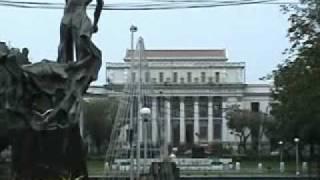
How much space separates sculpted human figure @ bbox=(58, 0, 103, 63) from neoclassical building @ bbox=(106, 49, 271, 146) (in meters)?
91.6

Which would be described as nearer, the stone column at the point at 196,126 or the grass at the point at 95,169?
the grass at the point at 95,169

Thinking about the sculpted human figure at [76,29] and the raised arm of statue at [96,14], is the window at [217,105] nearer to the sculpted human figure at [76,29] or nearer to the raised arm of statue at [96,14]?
the raised arm of statue at [96,14]

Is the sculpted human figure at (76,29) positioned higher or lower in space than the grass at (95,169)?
higher

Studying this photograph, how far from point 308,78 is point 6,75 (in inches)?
486

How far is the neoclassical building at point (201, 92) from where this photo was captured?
114875mm

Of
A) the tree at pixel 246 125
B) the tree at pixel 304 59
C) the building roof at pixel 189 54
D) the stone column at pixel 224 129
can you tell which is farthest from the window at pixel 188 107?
the tree at pixel 304 59

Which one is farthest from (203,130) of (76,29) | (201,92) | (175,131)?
(76,29)

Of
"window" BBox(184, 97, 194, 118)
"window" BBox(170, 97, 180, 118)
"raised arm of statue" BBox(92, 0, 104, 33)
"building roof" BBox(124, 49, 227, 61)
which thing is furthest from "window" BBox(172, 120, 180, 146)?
"raised arm of statue" BBox(92, 0, 104, 33)

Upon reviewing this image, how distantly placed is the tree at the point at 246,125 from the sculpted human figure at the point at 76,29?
8223 centimetres

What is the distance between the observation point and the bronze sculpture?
17.3 m

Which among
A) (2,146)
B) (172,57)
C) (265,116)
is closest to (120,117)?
(2,146)

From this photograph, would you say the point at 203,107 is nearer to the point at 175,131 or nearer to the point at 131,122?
the point at 175,131

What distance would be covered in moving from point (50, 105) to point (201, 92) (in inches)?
3868

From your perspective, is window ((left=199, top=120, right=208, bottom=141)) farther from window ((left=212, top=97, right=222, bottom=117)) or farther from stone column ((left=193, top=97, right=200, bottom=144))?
window ((left=212, top=97, right=222, bottom=117))
